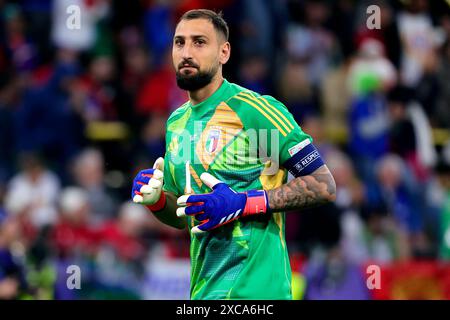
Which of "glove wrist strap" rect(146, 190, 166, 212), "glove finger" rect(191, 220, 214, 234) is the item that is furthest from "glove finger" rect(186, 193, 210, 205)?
"glove wrist strap" rect(146, 190, 166, 212)

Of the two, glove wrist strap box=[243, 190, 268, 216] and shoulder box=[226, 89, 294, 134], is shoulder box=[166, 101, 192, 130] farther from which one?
glove wrist strap box=[243, 190, 268, 216]

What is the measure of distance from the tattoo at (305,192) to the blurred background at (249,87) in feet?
17.5

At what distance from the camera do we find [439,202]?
43.5ft

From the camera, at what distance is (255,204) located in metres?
6.03

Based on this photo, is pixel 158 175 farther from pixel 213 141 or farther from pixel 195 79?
pixel 195 79

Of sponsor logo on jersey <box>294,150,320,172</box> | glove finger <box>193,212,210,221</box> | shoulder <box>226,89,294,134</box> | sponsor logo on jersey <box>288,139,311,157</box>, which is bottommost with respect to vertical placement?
glove finger <box>193,212,210,221</box>

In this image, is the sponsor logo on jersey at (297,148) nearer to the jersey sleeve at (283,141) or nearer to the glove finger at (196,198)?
the jersey sleeve at (283,141)

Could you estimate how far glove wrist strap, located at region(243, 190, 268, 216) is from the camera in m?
6.02

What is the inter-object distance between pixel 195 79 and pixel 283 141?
68 cm

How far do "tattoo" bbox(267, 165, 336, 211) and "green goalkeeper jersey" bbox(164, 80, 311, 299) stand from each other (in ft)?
0.45

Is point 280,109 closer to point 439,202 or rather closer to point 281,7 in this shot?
point 439,202

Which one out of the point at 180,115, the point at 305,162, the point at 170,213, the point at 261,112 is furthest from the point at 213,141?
the point at 170,213

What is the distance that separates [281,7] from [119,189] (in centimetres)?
385

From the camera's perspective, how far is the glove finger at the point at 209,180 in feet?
19.8
